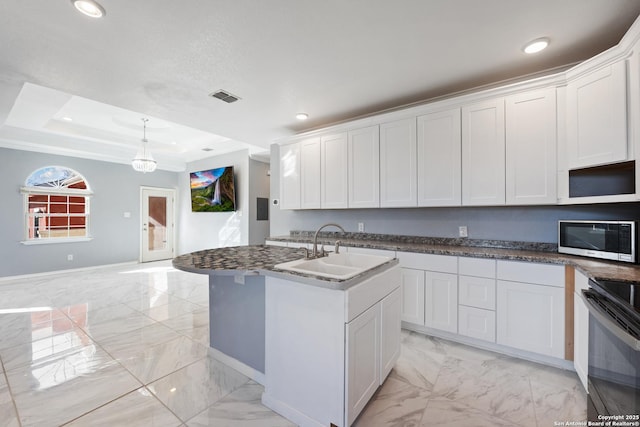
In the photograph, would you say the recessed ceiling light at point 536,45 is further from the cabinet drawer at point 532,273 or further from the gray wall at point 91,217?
the gray wall at point 91,217

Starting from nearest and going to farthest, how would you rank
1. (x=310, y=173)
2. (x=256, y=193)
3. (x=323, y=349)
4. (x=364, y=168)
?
(x=323, y=349), (x=364, y=168), (x=310, y=173), (x=256, y=193)

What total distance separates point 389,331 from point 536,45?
248 cm

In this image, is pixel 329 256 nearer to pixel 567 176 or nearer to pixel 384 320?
pixel 384 320

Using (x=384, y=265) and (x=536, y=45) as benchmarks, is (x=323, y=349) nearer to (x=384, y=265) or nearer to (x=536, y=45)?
(x=384, y=265)

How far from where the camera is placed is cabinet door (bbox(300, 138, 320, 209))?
3.70 metres

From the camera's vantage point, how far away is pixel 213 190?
6207 mm

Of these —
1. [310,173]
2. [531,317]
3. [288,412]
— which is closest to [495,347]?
[531,317]

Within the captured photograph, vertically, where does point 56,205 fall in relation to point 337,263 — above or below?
above

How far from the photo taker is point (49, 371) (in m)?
2.03

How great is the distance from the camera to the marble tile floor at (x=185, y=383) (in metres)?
1.56

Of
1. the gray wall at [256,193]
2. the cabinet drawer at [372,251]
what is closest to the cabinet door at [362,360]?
the cabinet drawer at [372,251]

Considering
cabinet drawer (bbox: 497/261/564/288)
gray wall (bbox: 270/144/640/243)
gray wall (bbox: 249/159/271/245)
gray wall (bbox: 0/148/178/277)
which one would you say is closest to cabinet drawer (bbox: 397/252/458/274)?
cabinet drawer (bbox: 497/261/564/288)

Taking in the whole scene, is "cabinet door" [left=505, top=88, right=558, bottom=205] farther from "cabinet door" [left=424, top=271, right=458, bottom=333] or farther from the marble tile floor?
the marble tile floor

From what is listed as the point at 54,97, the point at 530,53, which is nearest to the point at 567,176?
the point at 530,53
